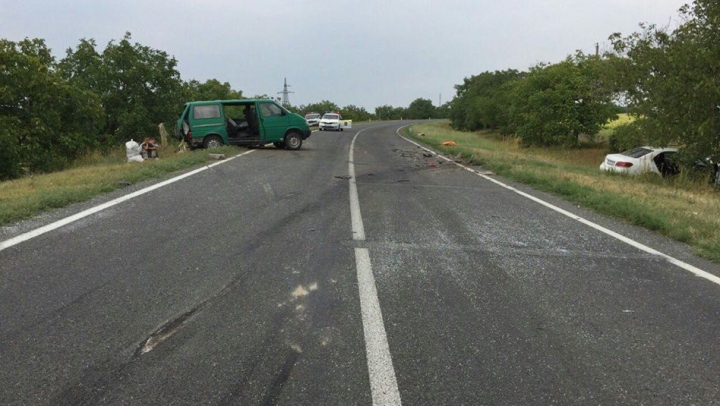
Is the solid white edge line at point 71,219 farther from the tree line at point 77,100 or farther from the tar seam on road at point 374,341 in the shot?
the tree line at point 77,100

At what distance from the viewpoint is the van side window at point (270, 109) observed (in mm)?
17688

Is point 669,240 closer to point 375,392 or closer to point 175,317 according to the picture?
point 375,392

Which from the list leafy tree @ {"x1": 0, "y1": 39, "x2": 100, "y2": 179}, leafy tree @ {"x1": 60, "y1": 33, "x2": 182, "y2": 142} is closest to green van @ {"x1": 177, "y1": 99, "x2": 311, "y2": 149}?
leafy tree @ {"x1": 0, "y1": 39, "x2": 100, "y2": 179}

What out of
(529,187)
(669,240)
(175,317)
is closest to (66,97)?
(529,187)

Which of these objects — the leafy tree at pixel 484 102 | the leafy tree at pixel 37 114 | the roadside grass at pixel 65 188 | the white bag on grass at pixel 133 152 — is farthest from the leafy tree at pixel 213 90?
the roadside grass at pixel 65 188

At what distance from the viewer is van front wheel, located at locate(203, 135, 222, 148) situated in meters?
16.9

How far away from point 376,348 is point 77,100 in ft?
72.3

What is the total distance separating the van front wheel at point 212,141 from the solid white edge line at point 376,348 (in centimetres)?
1362

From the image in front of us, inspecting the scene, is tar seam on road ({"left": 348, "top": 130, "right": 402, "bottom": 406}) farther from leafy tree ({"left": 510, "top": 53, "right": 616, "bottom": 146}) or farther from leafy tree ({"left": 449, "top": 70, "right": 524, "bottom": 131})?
leafy tree ({"left": 449, "top": 70, "right": 524, "bottom": 131})

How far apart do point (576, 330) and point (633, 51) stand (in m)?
18.3

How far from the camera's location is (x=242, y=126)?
1811cm

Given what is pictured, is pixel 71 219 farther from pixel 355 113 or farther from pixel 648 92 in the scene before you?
pixel 355 113

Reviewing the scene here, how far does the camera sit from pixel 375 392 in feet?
8.96

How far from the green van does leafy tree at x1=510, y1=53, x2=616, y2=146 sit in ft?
59.0
